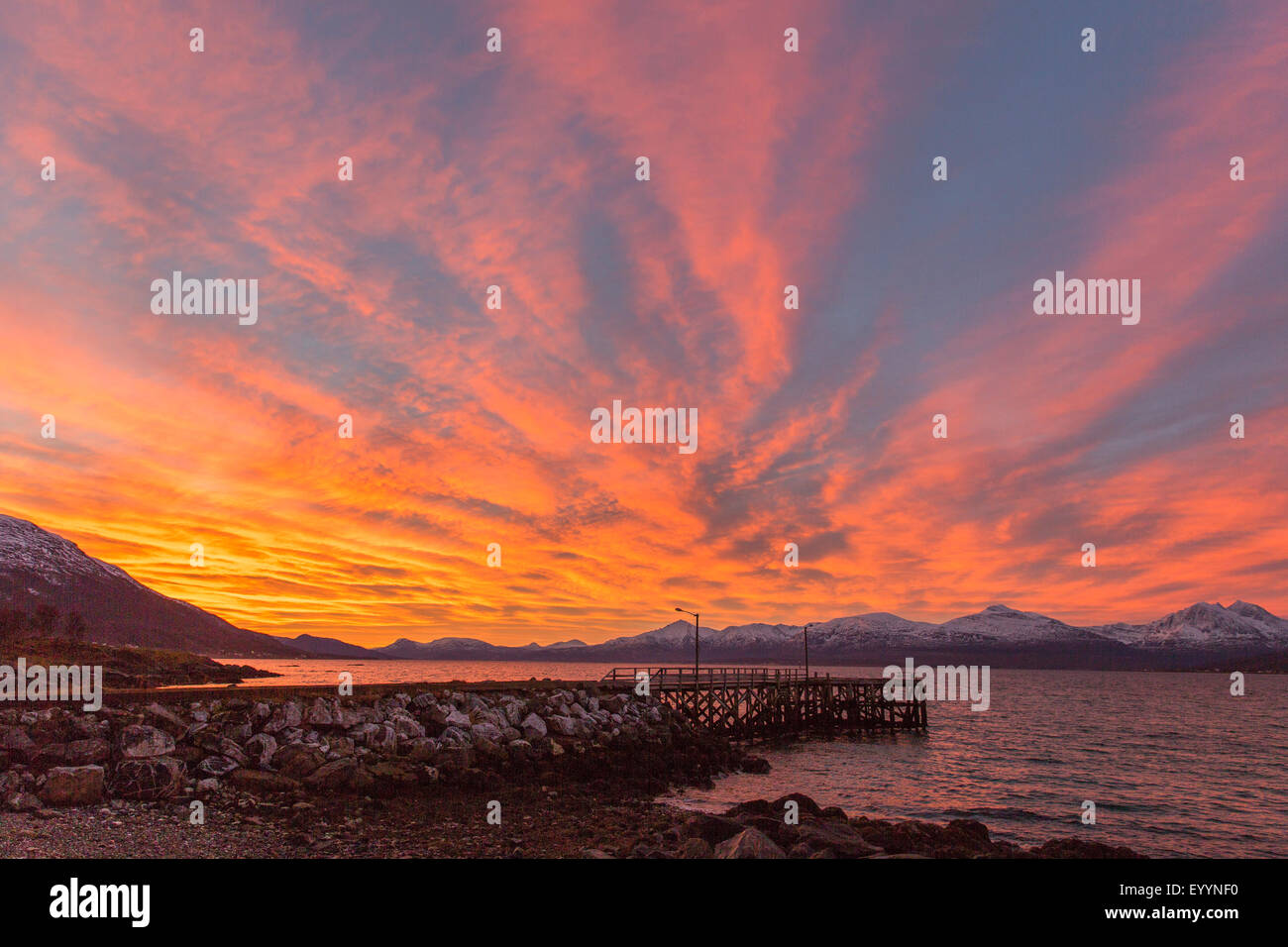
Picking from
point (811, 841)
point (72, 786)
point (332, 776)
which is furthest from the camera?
point (332, 776)

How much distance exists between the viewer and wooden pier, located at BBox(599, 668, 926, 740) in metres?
50.7

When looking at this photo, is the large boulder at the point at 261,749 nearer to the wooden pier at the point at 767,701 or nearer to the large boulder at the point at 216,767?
the large boulder at the point at 216,767

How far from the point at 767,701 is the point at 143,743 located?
45159 millimetres

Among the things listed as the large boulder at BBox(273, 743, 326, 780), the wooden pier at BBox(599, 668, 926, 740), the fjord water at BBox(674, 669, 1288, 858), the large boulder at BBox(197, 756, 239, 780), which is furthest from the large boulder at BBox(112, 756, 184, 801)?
the wooden pier at BBox(599, 668, 926, 740)

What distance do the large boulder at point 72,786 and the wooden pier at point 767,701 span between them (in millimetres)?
29231

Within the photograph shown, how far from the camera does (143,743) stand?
70.3 ft

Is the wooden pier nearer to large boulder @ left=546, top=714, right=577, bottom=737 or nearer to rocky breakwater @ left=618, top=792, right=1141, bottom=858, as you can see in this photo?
large boulder @ left=546, top=714, right=577, bottom=737

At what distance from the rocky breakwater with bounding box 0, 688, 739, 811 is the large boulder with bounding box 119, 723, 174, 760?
0.03 meters

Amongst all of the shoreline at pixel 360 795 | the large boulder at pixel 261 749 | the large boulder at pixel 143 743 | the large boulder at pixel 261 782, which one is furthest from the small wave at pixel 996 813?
the large boulder at pixel 143 743

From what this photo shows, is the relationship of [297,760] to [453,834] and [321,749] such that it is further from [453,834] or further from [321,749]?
[453,834]
